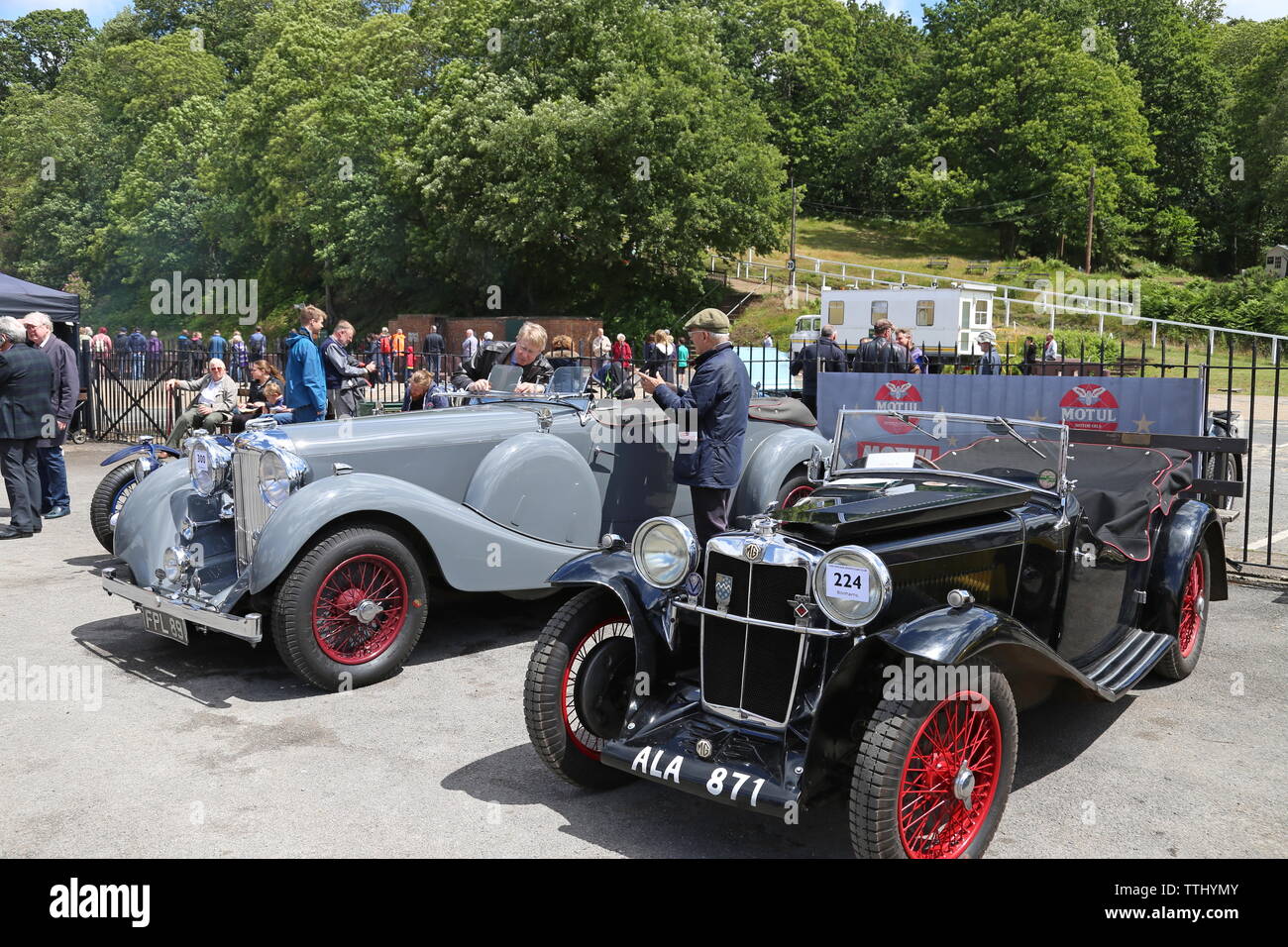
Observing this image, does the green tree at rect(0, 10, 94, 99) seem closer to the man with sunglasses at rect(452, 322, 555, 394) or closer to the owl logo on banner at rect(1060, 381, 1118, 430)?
the man with sunglasses at rect(452, 322, 555, 394)

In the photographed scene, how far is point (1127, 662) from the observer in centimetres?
475

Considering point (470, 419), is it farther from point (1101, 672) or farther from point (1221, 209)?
point (1221, 209)

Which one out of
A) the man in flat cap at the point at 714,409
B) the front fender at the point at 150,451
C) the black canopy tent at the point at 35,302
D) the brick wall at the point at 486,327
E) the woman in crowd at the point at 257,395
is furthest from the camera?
the brick wall at the point at 486,327

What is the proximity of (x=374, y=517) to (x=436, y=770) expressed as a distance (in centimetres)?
170

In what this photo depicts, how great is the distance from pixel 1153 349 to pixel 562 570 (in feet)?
101

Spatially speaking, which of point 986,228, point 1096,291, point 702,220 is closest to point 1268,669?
point 702,220

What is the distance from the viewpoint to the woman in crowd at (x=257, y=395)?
30.3ft

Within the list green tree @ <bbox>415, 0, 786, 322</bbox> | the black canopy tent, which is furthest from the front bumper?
green tree @ <bbox>415, 0, 786, 322</bbox>

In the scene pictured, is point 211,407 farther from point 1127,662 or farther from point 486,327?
point 486,327

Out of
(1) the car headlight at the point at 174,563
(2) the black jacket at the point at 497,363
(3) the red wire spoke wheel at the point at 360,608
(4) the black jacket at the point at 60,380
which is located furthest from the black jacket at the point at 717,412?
(4) the black jacket at the point at 60,380

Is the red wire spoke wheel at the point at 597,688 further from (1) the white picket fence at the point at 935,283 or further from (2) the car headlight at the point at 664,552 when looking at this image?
(1) the white picket fence at the point at 935,283

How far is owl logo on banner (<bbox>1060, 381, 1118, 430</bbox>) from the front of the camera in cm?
696

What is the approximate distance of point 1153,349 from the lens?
30.6m

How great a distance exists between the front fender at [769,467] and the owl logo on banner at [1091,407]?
1.66 metres
